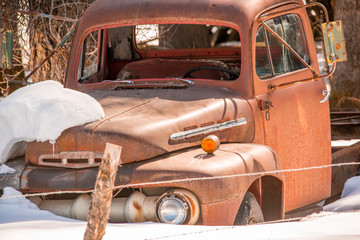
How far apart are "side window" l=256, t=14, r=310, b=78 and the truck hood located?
0.42 metres

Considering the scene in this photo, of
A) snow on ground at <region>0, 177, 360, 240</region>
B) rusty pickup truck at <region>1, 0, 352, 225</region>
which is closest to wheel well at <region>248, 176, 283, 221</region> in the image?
rusty pickup truck at <region>1, 0, 352, 225</region>

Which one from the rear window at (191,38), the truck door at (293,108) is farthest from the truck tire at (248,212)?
the rear window at (191,38)

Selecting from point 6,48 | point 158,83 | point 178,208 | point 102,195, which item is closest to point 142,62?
point 158,83

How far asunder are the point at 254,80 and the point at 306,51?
3.19 ft

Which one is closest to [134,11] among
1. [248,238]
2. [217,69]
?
[217,69]

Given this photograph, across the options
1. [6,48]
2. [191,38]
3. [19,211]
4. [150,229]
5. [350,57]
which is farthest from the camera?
[191,38]

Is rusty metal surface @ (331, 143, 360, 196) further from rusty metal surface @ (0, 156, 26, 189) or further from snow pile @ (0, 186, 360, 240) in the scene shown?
rusty metal surface @ (0, 156, 26, 189)

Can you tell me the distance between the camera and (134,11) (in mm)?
5391

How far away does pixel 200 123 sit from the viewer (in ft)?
15.1

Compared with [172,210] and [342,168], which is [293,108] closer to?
[342,168]

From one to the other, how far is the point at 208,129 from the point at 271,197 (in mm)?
707

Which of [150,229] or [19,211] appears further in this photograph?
[19,211]

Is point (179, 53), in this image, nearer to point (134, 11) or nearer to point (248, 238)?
point (134, 11)

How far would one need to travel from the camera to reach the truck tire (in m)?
4.31
